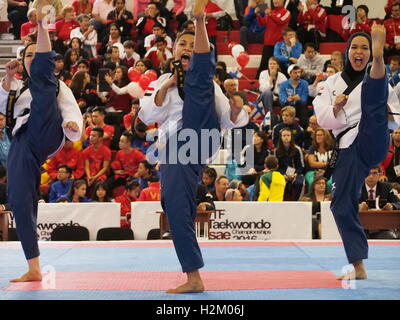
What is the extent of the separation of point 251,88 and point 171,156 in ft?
30.2

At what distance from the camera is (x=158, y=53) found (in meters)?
13.9

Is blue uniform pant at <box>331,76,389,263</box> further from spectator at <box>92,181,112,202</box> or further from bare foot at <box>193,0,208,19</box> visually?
spectator at <box>92,181,112,202</box>

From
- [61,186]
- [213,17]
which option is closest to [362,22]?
[213,17]

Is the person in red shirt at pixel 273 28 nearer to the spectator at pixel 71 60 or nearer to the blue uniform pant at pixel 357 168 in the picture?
the spectator at pixel 71 60

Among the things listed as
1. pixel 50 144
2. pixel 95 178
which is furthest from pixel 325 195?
pixel 50 144

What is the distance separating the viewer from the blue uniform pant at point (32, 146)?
211 inches

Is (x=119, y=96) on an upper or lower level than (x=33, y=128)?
lower

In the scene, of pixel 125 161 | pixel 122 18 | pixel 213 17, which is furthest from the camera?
pixel 213 17

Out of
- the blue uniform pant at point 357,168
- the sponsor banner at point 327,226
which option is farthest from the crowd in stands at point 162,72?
the blue uniform pant at point 357,168

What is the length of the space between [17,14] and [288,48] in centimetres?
625

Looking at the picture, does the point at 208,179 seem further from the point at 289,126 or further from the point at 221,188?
the point at 289,126

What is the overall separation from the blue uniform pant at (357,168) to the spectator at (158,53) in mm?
8651

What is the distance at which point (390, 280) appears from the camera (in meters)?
5.41
